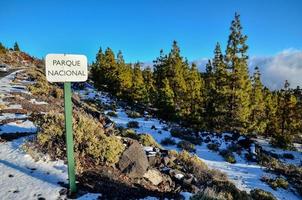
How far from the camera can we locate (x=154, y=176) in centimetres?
1052

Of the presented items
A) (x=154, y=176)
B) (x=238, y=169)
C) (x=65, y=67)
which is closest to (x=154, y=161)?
(x=154, y=176)

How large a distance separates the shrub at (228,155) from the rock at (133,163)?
1072cm

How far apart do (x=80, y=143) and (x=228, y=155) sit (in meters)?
13.3

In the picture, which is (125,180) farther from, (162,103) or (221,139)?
(162,103)

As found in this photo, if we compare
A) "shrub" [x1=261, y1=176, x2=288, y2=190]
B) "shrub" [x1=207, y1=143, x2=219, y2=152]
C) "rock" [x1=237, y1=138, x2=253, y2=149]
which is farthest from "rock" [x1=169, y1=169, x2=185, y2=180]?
"rock" [x1=237, y1=138, x2=253, y2=149]

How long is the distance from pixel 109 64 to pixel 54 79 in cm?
5197

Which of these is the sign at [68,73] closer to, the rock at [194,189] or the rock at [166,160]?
the rock at [194,189]

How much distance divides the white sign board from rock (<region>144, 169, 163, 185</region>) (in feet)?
15.1

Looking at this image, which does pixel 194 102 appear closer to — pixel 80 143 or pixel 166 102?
pixel 166 102

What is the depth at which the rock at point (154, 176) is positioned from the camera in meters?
10.2

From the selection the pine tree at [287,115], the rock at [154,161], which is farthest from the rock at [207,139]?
the pine tree at [287,115]

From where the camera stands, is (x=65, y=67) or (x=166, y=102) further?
(x=166, y=102)

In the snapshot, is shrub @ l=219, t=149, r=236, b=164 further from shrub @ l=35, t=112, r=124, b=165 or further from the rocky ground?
shrub @ l=35, t=112, r=124, b=165

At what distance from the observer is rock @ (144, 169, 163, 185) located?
10180 millimetres
